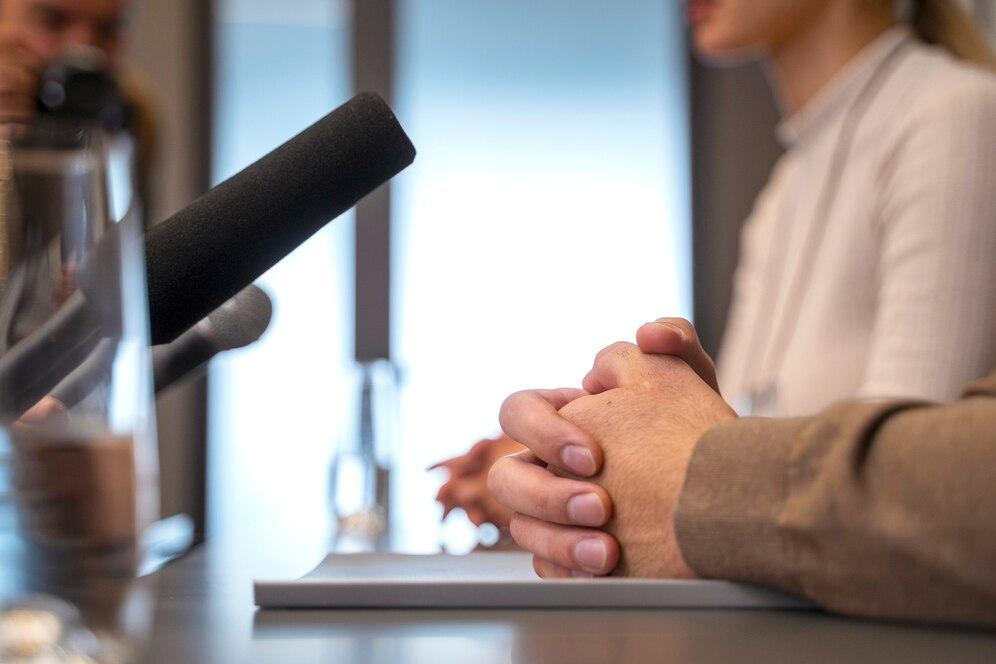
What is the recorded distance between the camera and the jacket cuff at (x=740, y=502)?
485 mm

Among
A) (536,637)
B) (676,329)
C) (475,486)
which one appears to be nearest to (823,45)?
(475,486)

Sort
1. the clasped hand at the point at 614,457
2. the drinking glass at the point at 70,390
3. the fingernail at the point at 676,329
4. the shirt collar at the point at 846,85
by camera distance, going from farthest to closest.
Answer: the shirt collar at the point at 846,85 → the fingernail at the point at 676,329 → the clasped hand at the point at 614,457 → the drinking glass at the point at 70,390

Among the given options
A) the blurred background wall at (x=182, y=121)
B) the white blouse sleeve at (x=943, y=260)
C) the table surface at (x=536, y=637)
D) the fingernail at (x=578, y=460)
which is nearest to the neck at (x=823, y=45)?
the white blouse sleeve at (x=943, y=260)

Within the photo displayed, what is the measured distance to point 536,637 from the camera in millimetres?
412

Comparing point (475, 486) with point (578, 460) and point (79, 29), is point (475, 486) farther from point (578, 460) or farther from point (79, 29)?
point (79, 29)

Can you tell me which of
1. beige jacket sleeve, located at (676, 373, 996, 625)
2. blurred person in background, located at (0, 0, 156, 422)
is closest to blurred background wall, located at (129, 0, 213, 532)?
blurred person in background, located at (0, 0, 156, 422)

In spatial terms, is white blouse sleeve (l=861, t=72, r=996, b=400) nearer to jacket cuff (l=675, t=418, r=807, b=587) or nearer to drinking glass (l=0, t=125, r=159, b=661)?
jacket cuff (l=675, t=418, r=807, b=587)

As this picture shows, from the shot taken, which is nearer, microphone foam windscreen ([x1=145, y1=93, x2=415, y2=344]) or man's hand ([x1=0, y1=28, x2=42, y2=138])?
man's hand ([x1=0, y1=28, x2=42, y2=138])

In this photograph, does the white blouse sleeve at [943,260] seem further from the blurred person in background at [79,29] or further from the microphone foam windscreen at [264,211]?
the blurred person in background at [79,29]

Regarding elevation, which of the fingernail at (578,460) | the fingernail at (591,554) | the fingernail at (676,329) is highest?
the fingernail at (676,329)

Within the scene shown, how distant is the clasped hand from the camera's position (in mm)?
566

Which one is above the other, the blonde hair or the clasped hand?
the blonde hair

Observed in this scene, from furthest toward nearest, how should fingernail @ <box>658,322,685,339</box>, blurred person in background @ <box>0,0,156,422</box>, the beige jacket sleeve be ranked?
blurred person in background @ <box>0,0,156,422</box> → fingernail @ <box>658,322,685,339</box> → the beige jacket sleeve

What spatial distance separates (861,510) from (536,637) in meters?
0.16
